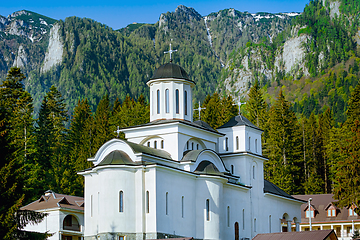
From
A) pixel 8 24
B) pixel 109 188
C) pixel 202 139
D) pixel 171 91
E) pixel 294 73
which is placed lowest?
pixel 109 188

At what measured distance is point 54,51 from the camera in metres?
158

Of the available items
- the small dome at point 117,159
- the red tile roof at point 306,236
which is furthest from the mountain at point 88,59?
the red tile roof at point 306,236

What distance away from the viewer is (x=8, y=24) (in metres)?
192

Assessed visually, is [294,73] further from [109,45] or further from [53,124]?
[53,124]

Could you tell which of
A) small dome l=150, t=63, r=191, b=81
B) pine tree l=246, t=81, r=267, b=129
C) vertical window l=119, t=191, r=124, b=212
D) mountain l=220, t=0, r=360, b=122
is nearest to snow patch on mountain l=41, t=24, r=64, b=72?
mountain l=220, t=0, r=360, b=122

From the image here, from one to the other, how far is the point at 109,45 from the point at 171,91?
11959 centimetres

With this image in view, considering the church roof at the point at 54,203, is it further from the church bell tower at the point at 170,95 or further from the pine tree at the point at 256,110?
the pine tree at the point at 256,110

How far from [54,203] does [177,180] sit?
44.5 ft

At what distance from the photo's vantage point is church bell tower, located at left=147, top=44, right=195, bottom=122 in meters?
41.9

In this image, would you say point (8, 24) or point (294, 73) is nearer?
point (294, 73)

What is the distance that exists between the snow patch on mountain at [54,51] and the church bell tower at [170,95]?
11571 cm

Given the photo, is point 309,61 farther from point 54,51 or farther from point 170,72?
point 170,72

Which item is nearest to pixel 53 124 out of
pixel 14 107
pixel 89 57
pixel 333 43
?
pixel 14 107

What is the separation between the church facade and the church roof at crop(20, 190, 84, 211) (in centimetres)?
842
